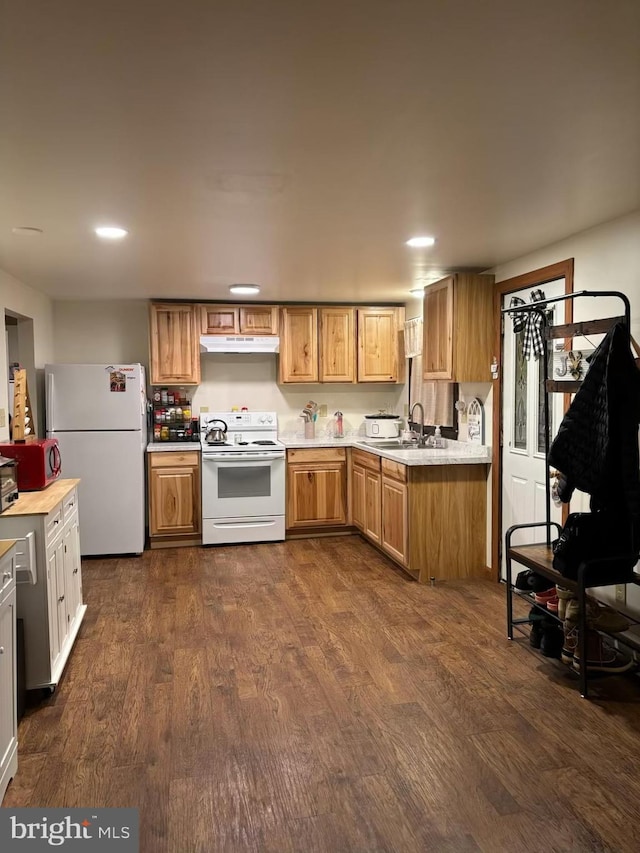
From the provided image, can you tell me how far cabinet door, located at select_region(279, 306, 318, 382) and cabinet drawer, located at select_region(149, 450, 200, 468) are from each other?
116 centimetres

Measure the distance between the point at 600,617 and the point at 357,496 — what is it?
115 inches

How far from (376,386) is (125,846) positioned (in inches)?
199

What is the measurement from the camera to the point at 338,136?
199 centimetres

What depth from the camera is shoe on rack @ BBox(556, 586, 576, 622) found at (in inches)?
116

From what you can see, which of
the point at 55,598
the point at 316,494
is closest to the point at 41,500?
the point at 55,598

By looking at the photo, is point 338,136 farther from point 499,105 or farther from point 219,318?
point 219,318

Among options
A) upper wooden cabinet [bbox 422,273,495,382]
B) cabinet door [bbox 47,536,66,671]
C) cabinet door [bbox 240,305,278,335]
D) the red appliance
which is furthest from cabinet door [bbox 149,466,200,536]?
upper wooden cabinet [bbox 422,273,495,382]

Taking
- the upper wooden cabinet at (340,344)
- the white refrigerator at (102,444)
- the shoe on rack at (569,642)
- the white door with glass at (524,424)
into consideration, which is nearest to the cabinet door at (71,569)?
the white refrigerator at (102,444)

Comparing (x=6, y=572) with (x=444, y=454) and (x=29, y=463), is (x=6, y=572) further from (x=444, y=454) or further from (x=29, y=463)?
(x=444, y=454)

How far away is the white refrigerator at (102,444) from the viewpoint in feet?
16.3

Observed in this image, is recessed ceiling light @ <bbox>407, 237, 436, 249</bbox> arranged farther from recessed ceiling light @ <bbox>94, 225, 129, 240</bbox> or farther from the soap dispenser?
the soap dispenser

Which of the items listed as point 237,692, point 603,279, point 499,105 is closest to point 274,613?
point 237,692

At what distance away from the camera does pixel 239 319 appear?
18.8 ft

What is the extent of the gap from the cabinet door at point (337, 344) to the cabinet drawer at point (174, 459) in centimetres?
147
